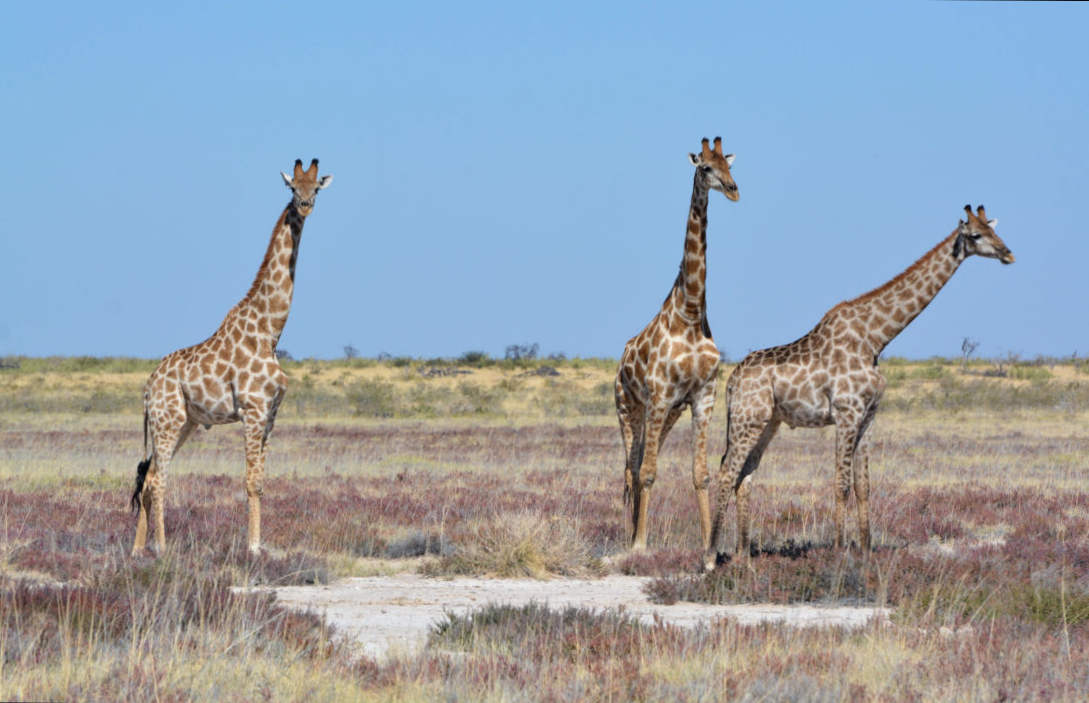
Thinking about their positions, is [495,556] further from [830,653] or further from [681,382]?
[830,653]

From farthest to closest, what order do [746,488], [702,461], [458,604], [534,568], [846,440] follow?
[702,461]
[534,568]
[746,488]
[846,440]
[458,604]

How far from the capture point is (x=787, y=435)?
32.9 metres

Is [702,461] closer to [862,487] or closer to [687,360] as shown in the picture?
[687,360]

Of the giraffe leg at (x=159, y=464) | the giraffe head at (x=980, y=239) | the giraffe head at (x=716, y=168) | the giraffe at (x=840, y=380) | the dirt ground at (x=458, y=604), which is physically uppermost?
the giraffe head at (x=716, y=168)

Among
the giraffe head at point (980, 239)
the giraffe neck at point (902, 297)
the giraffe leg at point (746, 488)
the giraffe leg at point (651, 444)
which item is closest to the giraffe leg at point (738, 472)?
the giraffe leg at point (746, 488)

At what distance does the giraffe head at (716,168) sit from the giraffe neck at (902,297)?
146cm

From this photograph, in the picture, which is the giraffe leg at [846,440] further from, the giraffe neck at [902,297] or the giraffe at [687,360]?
the giraffe at [687,360]

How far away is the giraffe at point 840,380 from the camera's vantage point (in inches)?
428

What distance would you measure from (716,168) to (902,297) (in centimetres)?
199

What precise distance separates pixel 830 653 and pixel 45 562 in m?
7.04

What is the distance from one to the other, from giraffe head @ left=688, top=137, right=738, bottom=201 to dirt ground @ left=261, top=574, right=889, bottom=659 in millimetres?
3558

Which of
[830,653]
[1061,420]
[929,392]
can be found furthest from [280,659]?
[929,392]

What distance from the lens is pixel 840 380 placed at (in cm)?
1092

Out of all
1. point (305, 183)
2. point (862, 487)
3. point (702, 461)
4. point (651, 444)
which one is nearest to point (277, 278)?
point (305, 183)
